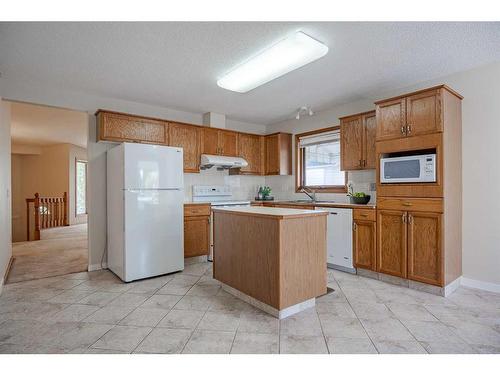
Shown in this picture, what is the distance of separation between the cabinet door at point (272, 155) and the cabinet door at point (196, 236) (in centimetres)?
161

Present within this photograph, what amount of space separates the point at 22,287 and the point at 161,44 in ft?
9.87

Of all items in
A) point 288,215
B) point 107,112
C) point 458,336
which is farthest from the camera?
point 107,112

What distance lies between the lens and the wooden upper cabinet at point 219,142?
4562 millimetres

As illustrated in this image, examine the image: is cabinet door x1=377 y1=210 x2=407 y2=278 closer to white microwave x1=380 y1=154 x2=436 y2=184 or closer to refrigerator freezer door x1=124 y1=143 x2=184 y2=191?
white microwave x1=380 y1=154 x2=436 y2=184

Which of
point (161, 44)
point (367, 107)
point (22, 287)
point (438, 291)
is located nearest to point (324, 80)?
point (367, 107)

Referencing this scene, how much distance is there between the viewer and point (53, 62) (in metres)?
2.80

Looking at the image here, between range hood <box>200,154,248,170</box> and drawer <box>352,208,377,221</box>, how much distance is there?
2090 mm

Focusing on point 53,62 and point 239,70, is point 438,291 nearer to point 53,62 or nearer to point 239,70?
point 239,70

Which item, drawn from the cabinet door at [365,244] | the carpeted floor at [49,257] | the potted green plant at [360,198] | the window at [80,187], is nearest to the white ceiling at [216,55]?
the potted green plant at [360,198]

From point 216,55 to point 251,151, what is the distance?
8.48 ft

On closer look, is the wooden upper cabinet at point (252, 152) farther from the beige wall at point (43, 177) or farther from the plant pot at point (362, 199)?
the beige wall at point (43, 177)

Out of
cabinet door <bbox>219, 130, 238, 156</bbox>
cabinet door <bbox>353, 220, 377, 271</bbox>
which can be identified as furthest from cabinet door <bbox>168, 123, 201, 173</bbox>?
cabinet door <bbox>353, 220, 377, 271</bbox>

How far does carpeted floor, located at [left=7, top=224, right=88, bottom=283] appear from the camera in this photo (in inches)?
144

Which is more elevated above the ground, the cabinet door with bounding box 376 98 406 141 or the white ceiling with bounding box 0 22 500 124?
the white ceiling with bounding box 0 22 500 124
